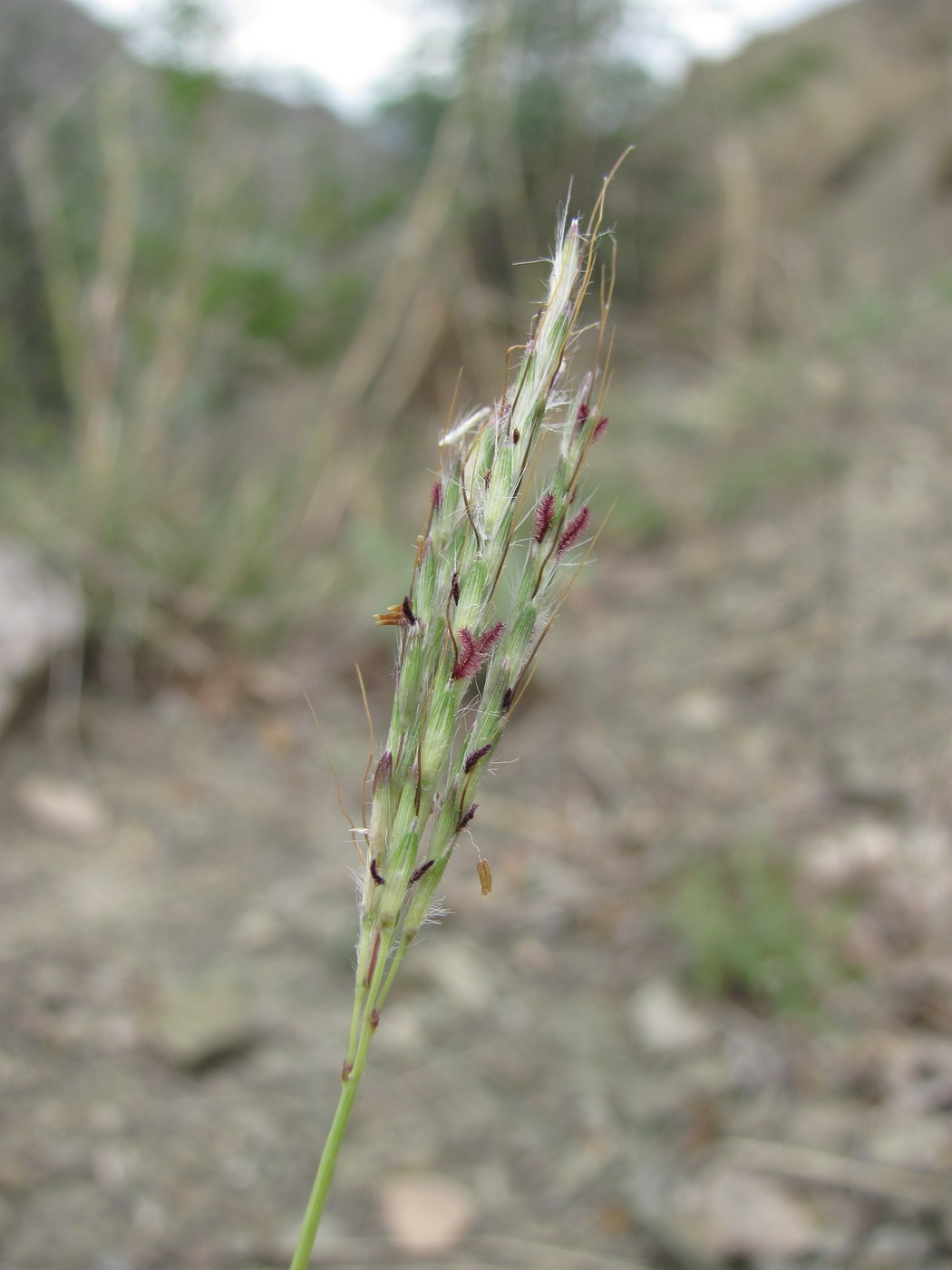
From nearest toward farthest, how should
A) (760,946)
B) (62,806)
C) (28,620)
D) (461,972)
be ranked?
(760,946), (461,972), (62,806), (28,620)

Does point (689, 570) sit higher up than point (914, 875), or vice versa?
point (689, 570)

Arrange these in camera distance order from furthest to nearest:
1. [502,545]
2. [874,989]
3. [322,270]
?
[322,270] < [874,989] < [502,545]

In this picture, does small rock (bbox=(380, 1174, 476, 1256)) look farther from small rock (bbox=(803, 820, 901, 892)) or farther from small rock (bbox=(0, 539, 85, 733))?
small rock (bbox=(0, 539, 85, 733))

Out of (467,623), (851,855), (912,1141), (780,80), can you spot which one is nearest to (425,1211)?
(912,1141)

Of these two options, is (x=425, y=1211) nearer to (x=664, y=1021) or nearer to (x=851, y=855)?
(x=664, y=1021)

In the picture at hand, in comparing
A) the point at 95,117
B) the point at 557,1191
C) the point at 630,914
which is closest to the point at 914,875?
the point at 630,914

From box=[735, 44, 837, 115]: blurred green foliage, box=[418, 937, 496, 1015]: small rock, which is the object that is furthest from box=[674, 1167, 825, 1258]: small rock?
box=[735, 44, 837, 115]: blurred green foliage

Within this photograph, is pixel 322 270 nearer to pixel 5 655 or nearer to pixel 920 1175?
pixel 5 655
